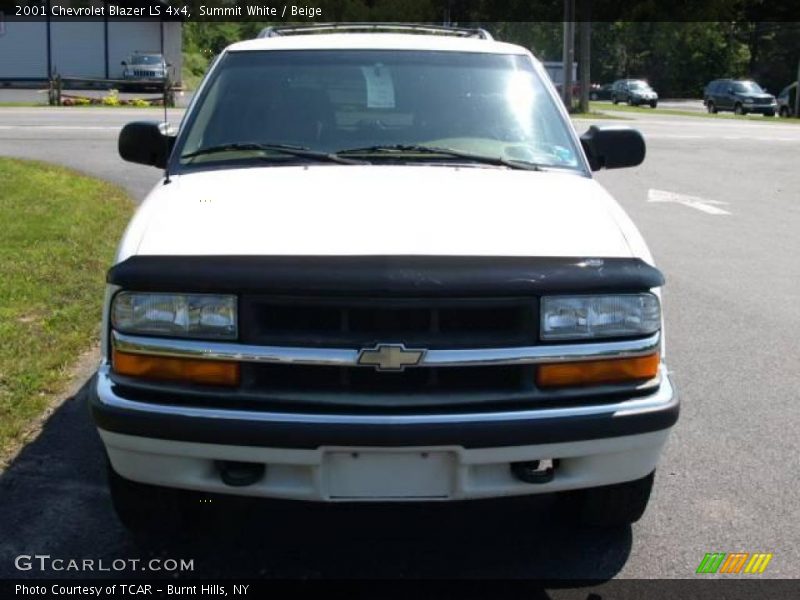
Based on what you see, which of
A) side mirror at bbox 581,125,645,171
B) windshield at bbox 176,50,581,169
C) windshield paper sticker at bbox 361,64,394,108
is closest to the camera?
windshield at bbox 176,50,581,169

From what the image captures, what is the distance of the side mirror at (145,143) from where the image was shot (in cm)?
471

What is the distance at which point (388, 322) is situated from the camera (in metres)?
3.10

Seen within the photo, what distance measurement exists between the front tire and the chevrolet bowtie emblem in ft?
3.27

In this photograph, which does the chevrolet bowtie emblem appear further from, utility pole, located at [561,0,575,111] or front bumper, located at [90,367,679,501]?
utility pole, located at [561,0,575,111]

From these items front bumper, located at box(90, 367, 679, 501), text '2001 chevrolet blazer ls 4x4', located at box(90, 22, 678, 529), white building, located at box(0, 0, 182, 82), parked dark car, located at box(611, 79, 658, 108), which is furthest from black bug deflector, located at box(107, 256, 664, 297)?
parked dark car, located at box(611, 79, 658, 108)

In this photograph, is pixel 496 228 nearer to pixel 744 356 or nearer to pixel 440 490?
pixel 440 490

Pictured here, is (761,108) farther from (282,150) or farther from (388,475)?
(388,475)

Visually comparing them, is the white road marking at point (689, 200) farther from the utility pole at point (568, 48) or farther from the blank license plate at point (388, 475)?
the utility pole at point (568, 48)

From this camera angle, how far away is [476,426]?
305 cm

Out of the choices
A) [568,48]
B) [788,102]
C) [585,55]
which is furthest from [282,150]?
[788,102]

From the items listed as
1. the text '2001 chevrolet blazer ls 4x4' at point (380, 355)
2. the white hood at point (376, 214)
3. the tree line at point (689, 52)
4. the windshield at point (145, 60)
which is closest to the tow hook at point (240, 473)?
the text '2001 chevrolet blazer ls 4x4' at point (380, 355)

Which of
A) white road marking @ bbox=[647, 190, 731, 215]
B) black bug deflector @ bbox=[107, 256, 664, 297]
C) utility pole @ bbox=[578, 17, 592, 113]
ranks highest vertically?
utility pole @ bbox=[578, 17, 592, 113]

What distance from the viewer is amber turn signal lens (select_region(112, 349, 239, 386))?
10.2 feet

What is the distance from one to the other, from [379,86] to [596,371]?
1.96m
